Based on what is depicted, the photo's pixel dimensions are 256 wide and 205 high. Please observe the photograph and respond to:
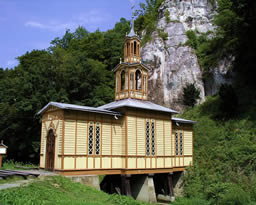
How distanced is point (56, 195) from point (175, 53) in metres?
31.2

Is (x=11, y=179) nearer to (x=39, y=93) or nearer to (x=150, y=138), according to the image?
(x=150, y=138)

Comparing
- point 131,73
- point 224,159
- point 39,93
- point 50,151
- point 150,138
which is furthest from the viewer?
point 39,93

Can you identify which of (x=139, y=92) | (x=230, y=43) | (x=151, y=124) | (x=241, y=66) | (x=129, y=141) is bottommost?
(x=129, y=141)

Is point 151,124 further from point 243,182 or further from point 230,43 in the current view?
point 230,43

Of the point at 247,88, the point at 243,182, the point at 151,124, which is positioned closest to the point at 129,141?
the point at 151,124

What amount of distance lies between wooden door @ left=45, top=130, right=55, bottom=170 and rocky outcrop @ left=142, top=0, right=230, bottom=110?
21499mm

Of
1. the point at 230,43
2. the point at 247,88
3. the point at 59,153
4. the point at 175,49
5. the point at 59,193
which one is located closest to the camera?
the point at 59,193

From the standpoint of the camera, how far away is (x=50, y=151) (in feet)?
59.1

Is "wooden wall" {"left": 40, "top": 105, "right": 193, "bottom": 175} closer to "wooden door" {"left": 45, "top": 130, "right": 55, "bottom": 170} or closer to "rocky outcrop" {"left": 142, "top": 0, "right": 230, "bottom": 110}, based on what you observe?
"wooden door" {"left": 45, "top": 130, "right": 55, "bottom": 170}

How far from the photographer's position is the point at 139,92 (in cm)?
2234

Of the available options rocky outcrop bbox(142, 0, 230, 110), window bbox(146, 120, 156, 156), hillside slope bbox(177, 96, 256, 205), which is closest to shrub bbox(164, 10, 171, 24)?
rocky outcrop bbox(142, 0, 230, 110)

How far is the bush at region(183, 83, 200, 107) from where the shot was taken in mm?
35094

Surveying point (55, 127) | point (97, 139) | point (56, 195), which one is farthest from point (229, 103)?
point (56, 195)

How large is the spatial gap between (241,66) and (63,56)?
71.5ft
